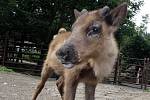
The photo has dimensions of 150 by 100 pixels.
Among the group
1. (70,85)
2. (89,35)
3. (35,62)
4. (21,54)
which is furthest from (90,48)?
(35,62)

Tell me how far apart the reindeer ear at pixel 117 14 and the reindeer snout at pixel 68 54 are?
40.8 inches

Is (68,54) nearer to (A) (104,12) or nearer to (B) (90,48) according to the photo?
(B) (90,48)

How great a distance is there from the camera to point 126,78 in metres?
22.2

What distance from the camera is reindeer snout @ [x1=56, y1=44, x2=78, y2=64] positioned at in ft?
17.3

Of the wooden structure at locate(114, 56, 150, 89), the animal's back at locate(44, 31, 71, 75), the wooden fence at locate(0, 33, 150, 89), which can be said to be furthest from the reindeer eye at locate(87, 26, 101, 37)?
the wooden structure at locate(114, 56, 150, 89)

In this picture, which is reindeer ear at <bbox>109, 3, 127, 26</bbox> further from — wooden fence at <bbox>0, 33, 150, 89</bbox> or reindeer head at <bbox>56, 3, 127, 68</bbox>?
wooden fence at <bbox>0, 33, 150, 89</bbox>

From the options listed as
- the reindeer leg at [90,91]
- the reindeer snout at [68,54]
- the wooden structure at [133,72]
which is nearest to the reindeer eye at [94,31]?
the reindeer snout at [68,54]

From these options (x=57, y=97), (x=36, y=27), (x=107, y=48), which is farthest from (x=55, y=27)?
→ (x=107, y=48)

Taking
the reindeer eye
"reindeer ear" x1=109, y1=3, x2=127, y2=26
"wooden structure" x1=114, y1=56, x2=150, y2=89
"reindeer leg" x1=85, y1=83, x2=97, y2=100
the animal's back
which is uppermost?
"reindeer ear" x1=109, y1=3, x2=127, y2=26

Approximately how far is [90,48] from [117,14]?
0.74 metres

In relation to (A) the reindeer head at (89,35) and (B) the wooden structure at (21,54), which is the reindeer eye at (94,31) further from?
(B) the wooden structure at (21,54)

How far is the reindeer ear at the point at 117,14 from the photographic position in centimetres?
608

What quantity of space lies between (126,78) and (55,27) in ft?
15.2

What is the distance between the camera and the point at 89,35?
571cm
